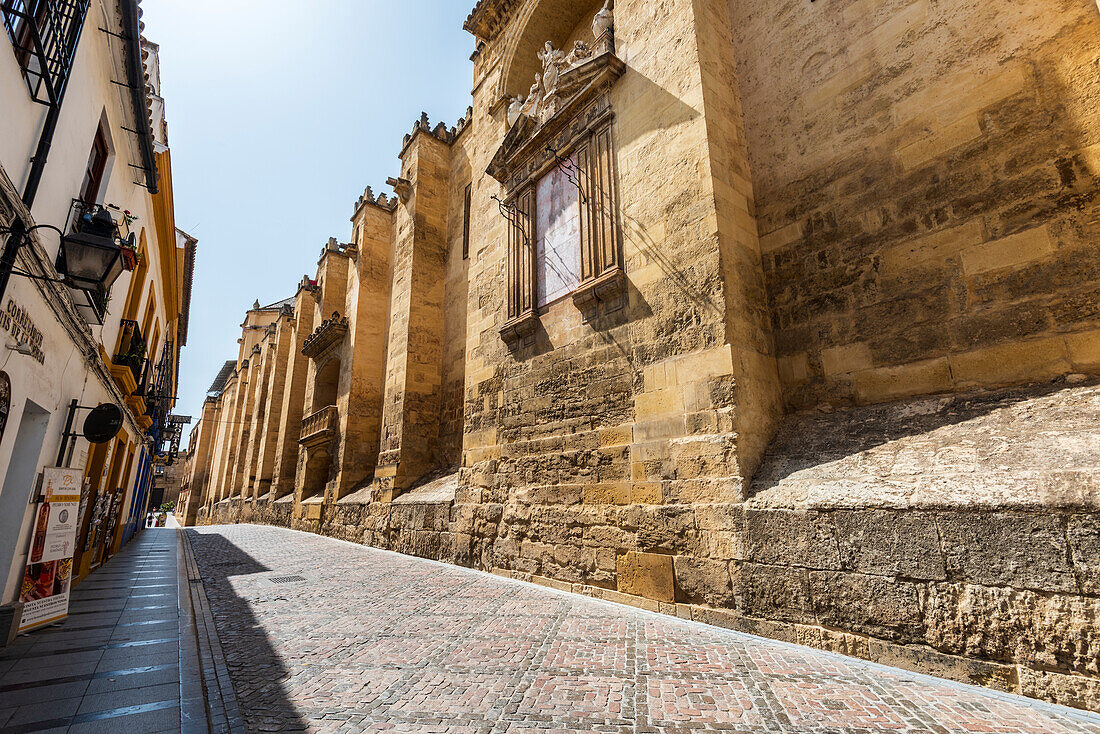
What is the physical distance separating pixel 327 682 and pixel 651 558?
2.79m

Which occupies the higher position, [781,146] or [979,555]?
[781,146]

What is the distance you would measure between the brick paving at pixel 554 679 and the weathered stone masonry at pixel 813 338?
35 centimetres

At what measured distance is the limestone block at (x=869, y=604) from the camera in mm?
2857

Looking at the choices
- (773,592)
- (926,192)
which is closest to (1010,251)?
(926,192)

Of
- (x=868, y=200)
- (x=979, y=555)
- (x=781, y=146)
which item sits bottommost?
(x=979, y=555)

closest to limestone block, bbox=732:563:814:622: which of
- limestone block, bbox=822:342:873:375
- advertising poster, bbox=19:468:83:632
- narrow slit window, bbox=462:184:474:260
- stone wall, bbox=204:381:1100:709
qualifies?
stone wall, bbox=204:381:1100:709

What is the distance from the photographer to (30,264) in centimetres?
343

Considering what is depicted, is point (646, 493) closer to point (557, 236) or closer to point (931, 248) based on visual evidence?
point (931, 248)

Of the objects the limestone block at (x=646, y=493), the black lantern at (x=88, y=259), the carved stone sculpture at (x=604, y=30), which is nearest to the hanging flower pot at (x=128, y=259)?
the black lantern at (x=88, y=259)

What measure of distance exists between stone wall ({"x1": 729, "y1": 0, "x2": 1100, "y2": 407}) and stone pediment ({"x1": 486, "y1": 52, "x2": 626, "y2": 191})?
195 centimetres

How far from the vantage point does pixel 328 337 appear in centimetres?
1546

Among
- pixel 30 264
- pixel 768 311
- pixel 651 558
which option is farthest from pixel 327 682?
pixel 768 311

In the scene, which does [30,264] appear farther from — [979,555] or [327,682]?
[979,555]

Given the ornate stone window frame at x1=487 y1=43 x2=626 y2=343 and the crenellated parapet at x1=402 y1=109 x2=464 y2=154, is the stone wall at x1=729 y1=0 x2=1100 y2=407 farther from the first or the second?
the crenellated parapet at x1=402 y1=109 x2=464 y2=154
